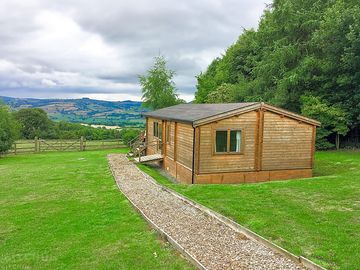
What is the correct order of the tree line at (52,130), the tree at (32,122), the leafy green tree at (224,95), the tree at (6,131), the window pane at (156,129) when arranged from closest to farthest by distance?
the window pane at (156,129)
the tree at (6,131)
the leafy green tree at (224,95)
the tree line at (52,130)
the tree at (32,122)

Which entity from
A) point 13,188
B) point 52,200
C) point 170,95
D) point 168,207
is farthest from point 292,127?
point 170,95

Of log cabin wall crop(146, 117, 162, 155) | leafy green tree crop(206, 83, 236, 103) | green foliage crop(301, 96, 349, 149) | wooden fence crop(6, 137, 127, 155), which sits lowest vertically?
wooden fence crop(6, 137, 127, 155)

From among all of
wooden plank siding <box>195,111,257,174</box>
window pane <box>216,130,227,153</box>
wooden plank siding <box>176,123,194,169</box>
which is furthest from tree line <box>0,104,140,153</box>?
wooden plank siding <box>195,111,257,174</box>

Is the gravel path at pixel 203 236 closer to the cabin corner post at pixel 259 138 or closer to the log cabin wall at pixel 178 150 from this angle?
the log cabin wall at pixel 178 150

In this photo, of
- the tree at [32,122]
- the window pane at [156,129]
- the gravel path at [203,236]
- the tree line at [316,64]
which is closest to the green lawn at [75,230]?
the gravel path at [203,236]

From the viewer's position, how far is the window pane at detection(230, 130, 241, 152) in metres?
16.7

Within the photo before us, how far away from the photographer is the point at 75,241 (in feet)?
30.2

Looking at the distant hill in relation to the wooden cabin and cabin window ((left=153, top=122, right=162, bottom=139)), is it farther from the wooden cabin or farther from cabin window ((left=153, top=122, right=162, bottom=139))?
the wooden cabin

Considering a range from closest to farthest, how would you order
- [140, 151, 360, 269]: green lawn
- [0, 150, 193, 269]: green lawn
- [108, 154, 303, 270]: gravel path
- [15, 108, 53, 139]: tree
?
1. [108, 154, 303, 270]: gravel path
2. [140, 151, 360, 269]: green lawn
3. [0, 150, 193, 269]: green lawn
4. [15, 108, 53, 139]: tree

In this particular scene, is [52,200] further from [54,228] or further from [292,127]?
[292,127]

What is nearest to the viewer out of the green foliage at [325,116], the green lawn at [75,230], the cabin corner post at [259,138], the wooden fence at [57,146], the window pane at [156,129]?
the green lawn at [75,230]

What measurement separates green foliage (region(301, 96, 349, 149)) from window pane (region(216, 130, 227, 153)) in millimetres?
12284

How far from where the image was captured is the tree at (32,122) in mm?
57344

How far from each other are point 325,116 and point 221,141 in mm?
13428
